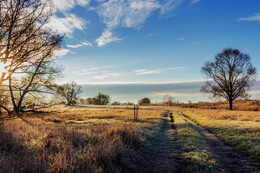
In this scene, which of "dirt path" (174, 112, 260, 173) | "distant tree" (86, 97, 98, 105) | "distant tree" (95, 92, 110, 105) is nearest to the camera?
"dirt path" (174, 112, 260, 173)

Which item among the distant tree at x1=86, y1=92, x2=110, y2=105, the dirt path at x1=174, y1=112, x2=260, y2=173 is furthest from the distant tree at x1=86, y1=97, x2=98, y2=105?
the dirt path at x1=174, y1=112, x2=260, y2=173

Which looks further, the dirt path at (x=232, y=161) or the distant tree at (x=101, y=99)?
the distant tree at (x=101, y=99)

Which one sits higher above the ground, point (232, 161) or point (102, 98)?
point (102, 98)

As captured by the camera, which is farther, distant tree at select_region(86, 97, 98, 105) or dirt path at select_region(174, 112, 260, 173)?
distant tree at select_region(86, 97, 98, 105)

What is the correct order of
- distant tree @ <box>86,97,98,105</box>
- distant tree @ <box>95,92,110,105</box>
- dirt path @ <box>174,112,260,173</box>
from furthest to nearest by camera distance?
distant tree @ <box>86,97,98,105</box>, distant tree @ <box>95,92,110,105</box>, dirt path @ <box>174,112,260,173</box>

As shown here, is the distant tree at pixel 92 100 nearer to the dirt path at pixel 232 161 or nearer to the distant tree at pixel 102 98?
the distant tree at pixel 102 98

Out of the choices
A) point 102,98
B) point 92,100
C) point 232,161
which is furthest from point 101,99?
point 232,161

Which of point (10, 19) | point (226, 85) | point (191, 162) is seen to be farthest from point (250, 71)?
point (10, 19)

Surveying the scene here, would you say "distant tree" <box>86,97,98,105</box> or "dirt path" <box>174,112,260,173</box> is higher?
"distant tree" <box>86,97,98,105</box>

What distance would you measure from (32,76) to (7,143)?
12998 millimetres

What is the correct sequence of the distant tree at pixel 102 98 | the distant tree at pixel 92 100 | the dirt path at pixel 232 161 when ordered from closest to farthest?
the dirt path at pixel 232 161
the distant tree at pixel 102 98
the distant tree at pixel 92 100

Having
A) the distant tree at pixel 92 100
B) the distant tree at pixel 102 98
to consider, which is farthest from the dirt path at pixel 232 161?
the distant tree at pixel 92 100

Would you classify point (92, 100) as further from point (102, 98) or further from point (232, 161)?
point (232, 161)

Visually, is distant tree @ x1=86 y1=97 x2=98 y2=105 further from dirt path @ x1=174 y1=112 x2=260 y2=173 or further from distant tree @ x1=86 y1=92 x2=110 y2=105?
dirt path @ x1=174 y1=112 x2=260 y2=173
